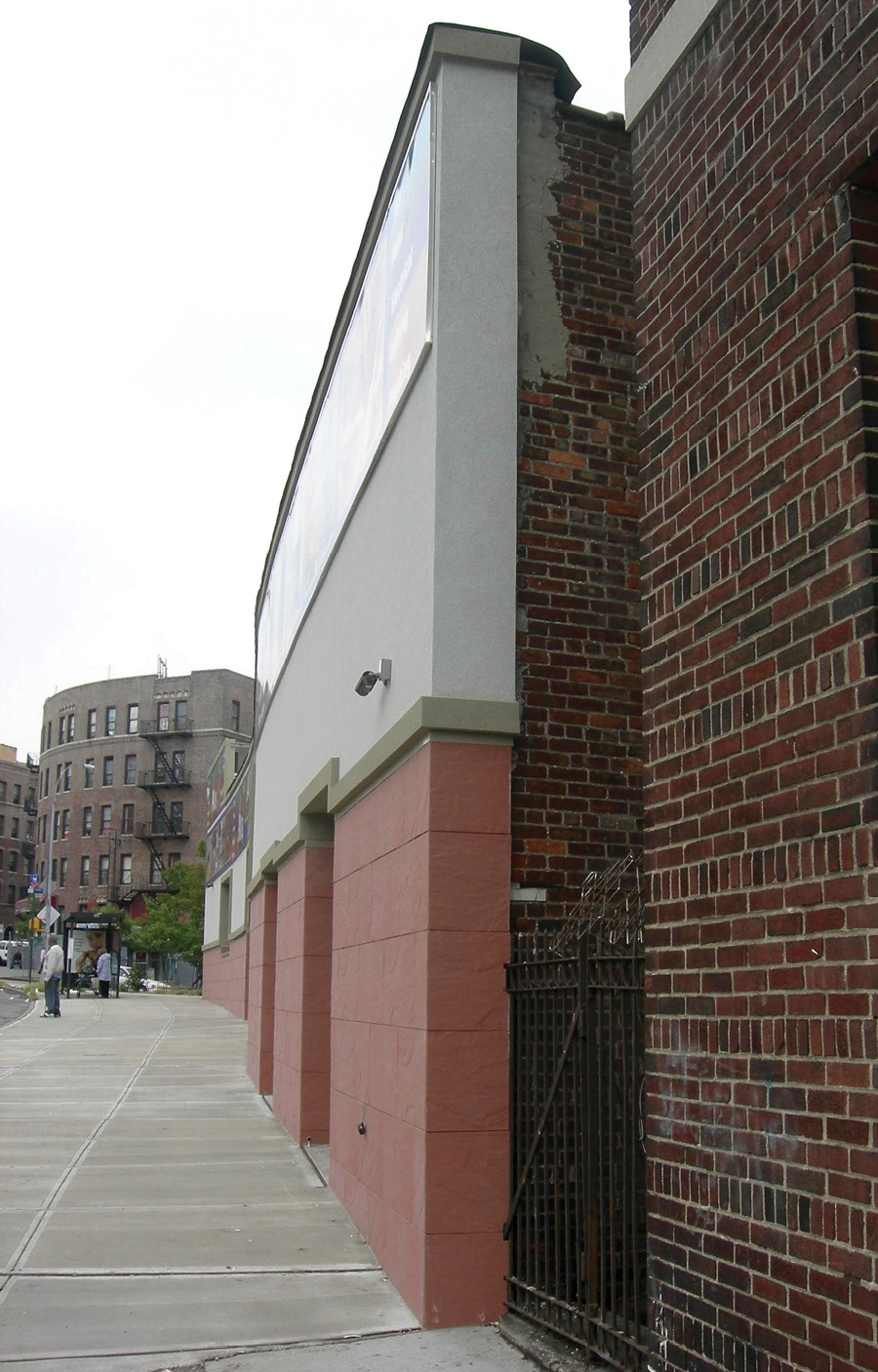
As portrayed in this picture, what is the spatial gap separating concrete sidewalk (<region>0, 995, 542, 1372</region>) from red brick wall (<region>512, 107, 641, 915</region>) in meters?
2.34

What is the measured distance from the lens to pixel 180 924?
61750mm

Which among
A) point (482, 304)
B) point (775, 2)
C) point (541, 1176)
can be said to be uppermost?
point (482, 304)

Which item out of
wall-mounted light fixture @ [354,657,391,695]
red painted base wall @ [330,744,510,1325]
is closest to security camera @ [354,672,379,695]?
wall-mounted light fixture @ [354,657,391,695]

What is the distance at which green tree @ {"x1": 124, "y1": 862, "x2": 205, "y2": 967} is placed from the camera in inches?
2427

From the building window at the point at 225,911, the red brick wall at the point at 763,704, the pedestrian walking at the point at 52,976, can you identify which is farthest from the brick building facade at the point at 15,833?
the red brick wall at the point at 763,704

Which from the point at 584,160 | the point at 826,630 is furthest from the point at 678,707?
the point at 584,160

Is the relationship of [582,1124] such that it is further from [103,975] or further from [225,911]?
[103,975]

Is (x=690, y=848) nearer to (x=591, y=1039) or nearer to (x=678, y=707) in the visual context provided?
(x=678, y=707)

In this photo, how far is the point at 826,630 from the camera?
12.2 ft

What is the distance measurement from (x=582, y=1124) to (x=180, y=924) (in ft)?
189

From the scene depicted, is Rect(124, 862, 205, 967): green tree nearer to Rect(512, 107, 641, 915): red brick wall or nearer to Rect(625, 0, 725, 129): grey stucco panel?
Rect(512, 107, 641, 915): red brick wall

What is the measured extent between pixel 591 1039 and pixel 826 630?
2.93 m

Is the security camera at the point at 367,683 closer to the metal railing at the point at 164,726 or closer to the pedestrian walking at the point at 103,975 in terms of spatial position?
the pedestrian walking at the point at 103,975

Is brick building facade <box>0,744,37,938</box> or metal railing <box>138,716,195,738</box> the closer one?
metal railing <box>138,716,195,738</box>
